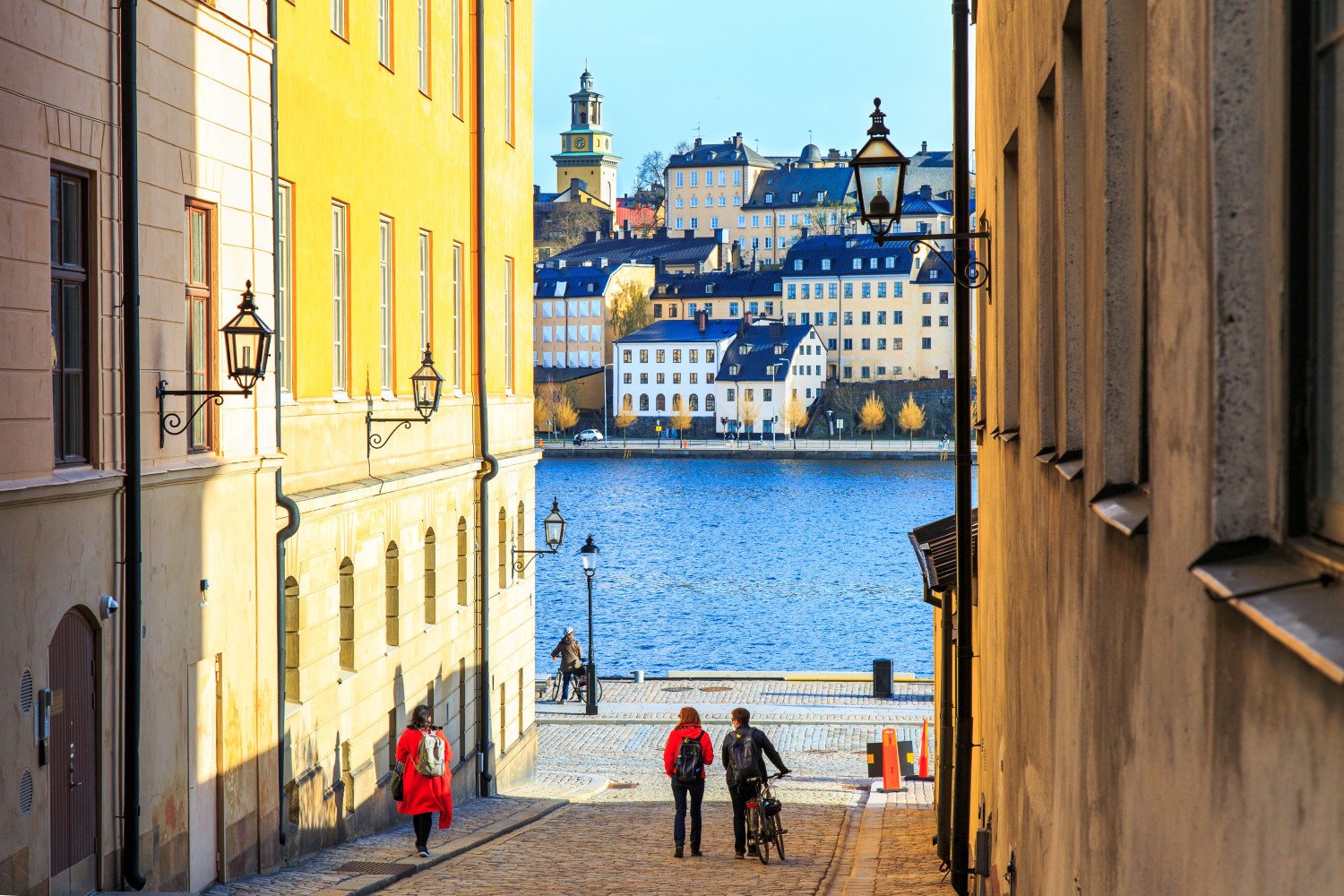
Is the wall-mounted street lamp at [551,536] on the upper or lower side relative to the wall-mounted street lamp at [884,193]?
lower

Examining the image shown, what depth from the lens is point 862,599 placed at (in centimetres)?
7275

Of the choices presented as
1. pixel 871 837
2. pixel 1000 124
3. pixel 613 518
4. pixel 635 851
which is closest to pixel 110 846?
pixel 635 851

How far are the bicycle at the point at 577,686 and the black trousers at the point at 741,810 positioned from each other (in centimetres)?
2124

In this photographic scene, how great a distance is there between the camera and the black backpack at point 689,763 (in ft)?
50.4

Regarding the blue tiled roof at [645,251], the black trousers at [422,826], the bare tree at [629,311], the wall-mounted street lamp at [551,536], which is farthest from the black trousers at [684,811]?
the blue tiled roof at [645,251]

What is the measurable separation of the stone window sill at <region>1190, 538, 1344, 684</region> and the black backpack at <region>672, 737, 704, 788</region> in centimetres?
1241

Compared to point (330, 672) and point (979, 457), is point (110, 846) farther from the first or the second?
point (979, 457)

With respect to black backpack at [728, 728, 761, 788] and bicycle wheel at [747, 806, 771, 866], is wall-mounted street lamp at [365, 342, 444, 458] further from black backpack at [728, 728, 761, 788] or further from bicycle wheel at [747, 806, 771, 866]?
bicycle wheel at [747, 806, 771, 866]

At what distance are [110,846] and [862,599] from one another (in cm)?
6295

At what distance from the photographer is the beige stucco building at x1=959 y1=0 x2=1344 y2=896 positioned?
2.65 metres

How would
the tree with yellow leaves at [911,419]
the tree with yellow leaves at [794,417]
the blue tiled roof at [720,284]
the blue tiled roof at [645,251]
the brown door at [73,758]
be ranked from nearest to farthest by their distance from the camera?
the brown door at [73,758]
the tree with yellow leaves at [911,419]
the tree with yellow leaves at [794,417]
the blue tiled roof at [720,284]
the blue tiled roof at [645,251]

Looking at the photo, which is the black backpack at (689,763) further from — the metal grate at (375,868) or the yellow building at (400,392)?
the yellow building at (400,392)

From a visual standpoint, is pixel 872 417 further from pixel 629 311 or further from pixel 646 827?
pixel 646 827

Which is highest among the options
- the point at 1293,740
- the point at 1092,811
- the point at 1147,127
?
the point at 1147,127
